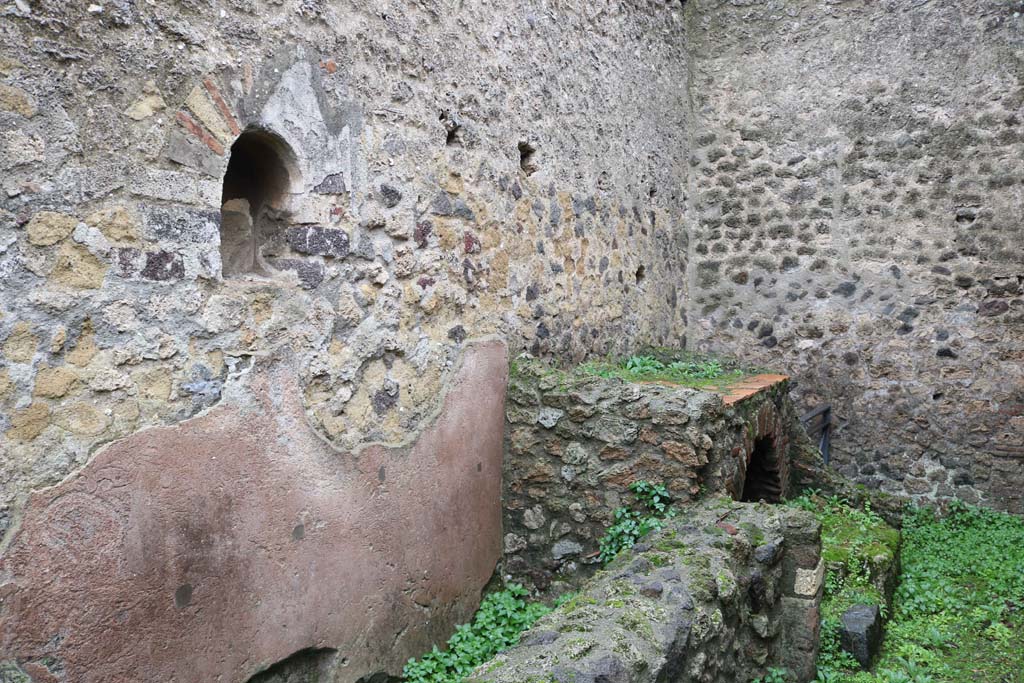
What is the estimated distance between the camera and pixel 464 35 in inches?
157

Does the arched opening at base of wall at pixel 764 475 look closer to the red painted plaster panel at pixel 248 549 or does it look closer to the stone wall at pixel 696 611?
the stone wall at pixel 696 611

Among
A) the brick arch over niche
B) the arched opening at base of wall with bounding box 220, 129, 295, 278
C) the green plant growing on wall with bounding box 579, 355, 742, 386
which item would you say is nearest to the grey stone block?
the green plant growing on wall with bounding box 579, 355, 742, 386

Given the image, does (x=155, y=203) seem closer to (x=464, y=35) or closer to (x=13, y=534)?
(x=13, y=534)

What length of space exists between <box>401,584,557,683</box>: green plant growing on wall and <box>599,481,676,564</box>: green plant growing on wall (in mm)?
444

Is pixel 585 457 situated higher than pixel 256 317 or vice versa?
pixel 256 317

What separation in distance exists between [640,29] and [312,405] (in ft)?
14.5

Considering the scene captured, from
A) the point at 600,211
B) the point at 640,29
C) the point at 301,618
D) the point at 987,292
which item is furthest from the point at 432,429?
the point at 987,292

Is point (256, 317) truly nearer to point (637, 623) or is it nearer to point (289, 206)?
point (289, 206)

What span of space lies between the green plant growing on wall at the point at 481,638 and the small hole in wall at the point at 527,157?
7.36 feet

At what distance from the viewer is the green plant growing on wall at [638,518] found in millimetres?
3996

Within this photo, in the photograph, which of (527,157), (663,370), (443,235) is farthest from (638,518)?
(527,157)

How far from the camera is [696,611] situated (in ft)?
9.97

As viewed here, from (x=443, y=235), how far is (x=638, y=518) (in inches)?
65.7

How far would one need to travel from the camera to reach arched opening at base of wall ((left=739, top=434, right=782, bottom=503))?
Answer: 18.2 feet
